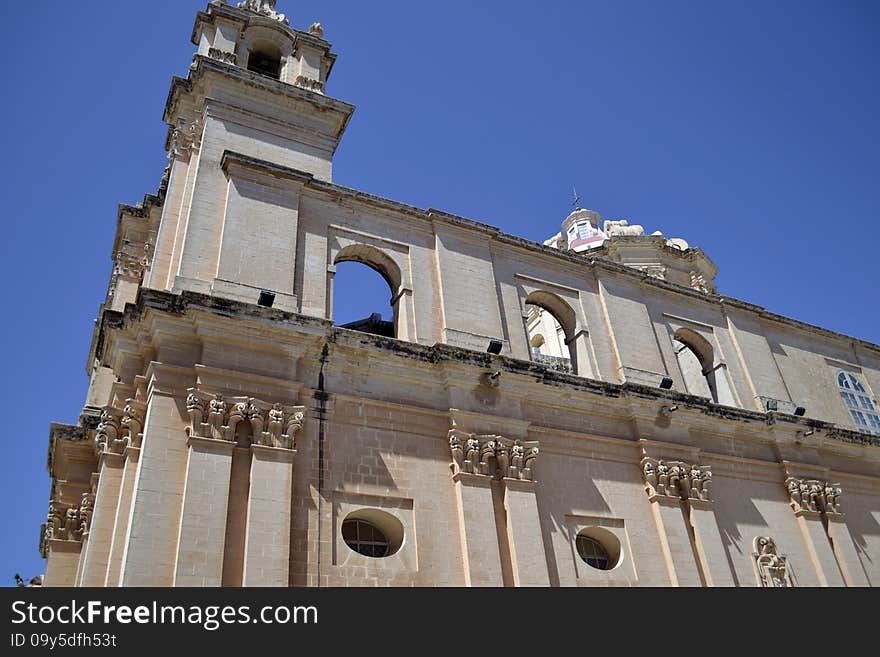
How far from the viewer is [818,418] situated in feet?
68.1

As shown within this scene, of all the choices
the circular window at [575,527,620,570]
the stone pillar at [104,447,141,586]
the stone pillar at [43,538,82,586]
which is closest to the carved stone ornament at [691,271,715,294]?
the circular window at [575,527,620,570]

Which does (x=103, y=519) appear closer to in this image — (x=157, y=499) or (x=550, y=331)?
(x=157, y=499)

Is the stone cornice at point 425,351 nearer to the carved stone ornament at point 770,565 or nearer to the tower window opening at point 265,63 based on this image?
the carved stone ornament at point 770,565

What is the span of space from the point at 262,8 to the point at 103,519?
13977mm

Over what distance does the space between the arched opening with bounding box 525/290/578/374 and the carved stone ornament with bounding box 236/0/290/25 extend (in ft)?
33.5

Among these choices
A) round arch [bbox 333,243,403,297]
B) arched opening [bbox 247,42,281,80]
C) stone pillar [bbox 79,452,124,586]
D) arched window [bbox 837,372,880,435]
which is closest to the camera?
stone pillar [bbox 79,452,124,586]

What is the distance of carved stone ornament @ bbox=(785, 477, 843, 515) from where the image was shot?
1784cm

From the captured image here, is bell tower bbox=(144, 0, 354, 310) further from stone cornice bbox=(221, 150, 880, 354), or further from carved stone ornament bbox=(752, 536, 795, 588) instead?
carved stone ornament bbox=(752, 536, 795, 588)

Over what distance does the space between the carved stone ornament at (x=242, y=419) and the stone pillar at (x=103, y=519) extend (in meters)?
2.47
